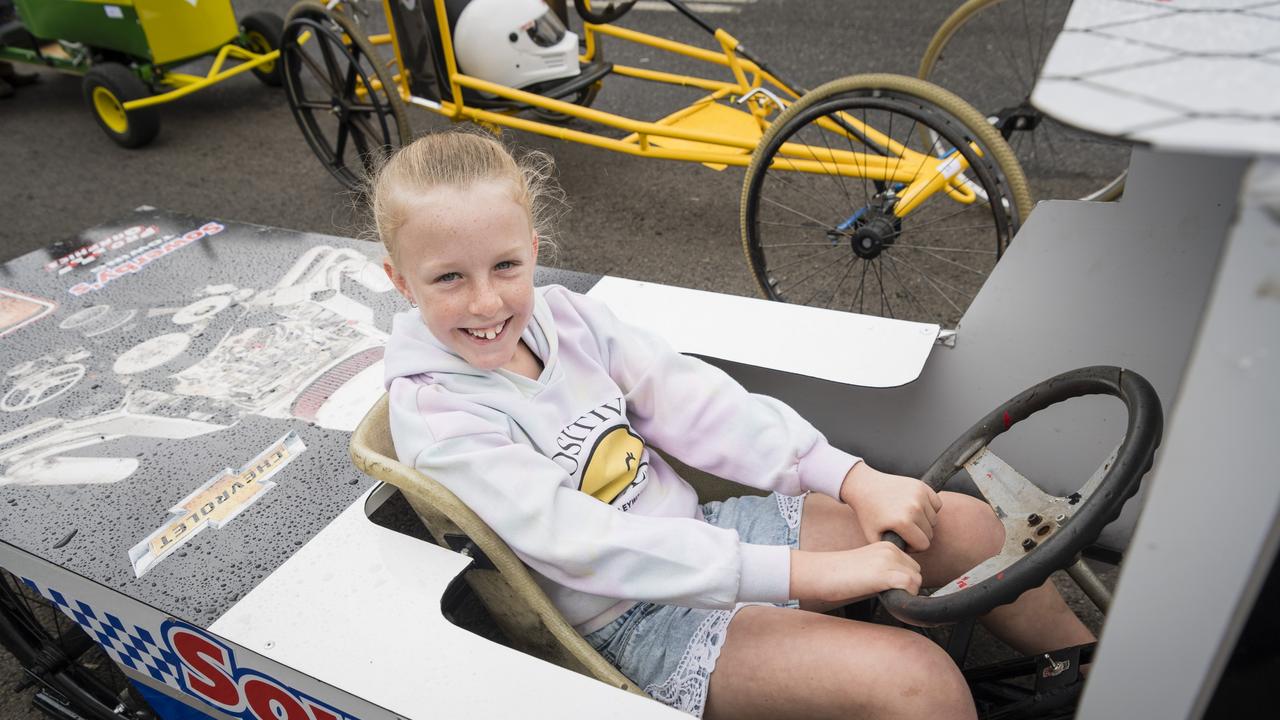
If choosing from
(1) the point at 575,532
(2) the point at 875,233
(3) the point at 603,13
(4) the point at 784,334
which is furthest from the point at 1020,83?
(1) the point at 575,532

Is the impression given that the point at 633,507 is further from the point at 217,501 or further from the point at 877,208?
the point at 877,208

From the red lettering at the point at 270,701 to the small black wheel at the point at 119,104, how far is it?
12.0ft

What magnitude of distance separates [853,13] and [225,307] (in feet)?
13.2

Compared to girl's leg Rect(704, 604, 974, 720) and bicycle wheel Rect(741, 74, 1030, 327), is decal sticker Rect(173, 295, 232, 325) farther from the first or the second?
bicycle wheel Rect(741, 74, 1030, 327)

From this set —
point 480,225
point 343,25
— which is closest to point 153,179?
point 343,25

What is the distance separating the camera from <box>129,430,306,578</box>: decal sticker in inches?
49.1

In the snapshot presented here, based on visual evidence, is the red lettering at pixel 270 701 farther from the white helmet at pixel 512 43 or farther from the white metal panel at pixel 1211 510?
the white helmet at pixel 512 43

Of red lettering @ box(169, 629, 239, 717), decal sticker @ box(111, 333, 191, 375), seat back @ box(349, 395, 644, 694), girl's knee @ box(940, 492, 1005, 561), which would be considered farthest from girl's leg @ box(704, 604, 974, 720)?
decal sticker @ box(111, 333, 191, 375)

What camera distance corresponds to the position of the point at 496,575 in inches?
45.7

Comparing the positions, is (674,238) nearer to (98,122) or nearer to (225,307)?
(225,307)

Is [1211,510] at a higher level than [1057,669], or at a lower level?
higher

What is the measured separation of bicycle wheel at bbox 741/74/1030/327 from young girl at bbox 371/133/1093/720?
44.8 inches

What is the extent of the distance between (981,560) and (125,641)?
121 cm

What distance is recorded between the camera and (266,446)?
1420 mm
